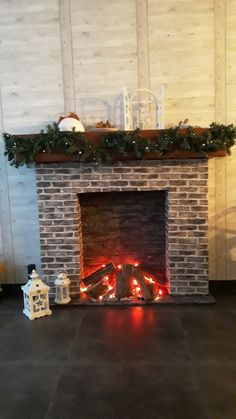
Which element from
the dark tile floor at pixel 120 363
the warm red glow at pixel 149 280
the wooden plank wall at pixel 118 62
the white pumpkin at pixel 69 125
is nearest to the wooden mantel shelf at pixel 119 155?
the white pumpkin at pixel 69 125

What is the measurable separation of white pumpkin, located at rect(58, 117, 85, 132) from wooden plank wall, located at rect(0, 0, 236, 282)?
1.18 ft

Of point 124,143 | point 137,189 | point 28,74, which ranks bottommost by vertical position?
point 137,189

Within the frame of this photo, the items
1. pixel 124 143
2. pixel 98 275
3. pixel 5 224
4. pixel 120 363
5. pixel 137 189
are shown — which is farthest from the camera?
pixel 5 224

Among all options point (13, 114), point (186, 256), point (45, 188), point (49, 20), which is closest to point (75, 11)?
point (49, 20)

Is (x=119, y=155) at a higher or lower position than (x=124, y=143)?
lower

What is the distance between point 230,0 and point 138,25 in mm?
936

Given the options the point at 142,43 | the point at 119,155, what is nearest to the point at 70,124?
the point at 119,155

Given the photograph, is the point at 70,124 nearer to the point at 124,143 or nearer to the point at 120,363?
the point at 124,143

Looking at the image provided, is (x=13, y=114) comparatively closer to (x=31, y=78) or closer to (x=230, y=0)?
(x=31, y=78)

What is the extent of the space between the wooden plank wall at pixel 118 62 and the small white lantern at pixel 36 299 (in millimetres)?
1646

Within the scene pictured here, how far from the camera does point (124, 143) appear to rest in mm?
3514

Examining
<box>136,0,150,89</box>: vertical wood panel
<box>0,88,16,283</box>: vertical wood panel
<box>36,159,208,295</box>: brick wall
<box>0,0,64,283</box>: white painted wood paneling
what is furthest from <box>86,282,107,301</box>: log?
<box>136,0,150,89</box>: vertical wood panel

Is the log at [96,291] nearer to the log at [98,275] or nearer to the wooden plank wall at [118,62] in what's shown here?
the log at [98,275]

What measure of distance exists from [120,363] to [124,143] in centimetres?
188
